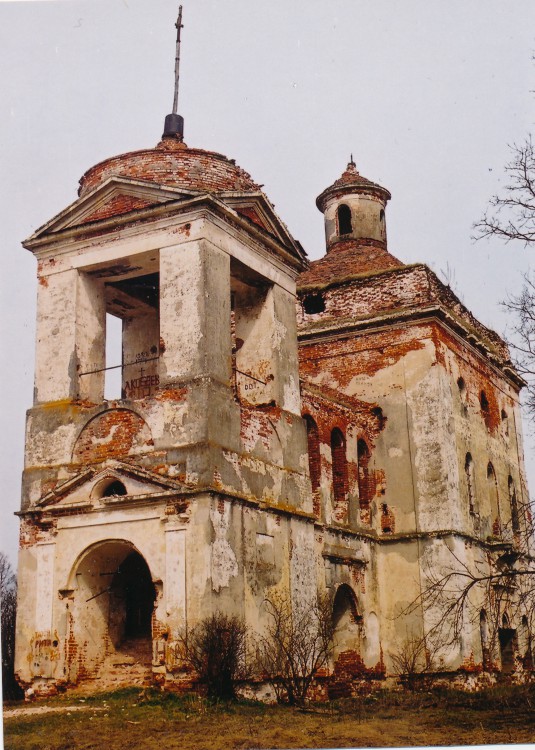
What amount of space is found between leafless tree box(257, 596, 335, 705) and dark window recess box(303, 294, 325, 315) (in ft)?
27.2

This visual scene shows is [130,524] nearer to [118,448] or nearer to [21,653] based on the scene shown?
[118,448]

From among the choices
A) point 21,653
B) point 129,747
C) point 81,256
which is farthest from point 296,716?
point 81,256

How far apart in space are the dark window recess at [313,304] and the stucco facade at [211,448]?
162cm

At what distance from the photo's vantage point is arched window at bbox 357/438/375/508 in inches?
738

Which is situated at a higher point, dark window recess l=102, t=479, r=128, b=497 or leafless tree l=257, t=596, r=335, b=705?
dark window recess l=102, t=479, r=128, b=497

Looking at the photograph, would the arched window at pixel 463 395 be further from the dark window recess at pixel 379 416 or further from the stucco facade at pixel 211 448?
the dark window recess at pixel 379 416

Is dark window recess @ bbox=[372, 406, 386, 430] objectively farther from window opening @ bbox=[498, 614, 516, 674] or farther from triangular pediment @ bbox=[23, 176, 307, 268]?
triangular pediment @ bbox=[23, 176, 307, 268]

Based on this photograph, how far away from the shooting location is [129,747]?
9812 millimetres

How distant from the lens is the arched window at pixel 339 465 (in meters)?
17.7

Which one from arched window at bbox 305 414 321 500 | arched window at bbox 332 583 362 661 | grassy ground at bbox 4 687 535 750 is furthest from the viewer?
arched window at bbox 332 583 362 661

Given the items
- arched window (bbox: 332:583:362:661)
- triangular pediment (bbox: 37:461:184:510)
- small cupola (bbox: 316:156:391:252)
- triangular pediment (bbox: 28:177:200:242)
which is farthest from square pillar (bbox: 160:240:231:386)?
small cupola (bbox: 316:156:391:252)

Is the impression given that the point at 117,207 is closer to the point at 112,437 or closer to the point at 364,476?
the point at 112,437

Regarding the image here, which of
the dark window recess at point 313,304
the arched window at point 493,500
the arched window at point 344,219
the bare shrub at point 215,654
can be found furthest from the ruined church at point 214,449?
the arched window at point 344,219

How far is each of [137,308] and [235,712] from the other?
766 cm
